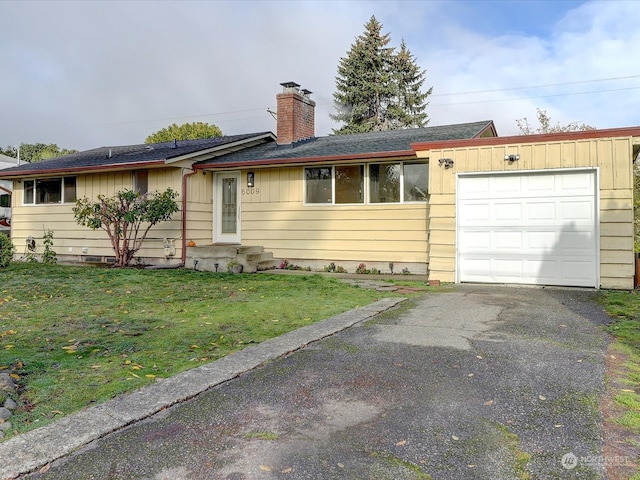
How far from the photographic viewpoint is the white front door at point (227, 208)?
12578mm

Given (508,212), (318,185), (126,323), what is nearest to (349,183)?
(318,185)

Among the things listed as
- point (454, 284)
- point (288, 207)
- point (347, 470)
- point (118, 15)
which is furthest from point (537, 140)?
point (118, 15)

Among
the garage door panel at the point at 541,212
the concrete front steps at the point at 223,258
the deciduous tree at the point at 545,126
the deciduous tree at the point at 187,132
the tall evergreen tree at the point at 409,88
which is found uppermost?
the tall evergreen tree at the point at 409,88

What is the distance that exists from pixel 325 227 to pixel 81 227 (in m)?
7.46

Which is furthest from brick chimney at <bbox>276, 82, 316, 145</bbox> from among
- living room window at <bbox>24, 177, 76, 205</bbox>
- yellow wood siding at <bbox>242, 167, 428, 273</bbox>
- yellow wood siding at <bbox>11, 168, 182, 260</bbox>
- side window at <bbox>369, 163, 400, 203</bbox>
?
living room window at <bbox>24, 177, 76, 205</bbox>

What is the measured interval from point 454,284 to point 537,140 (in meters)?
3.05

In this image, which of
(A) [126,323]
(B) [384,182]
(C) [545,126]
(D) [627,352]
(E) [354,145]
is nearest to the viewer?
(D) [627,352]

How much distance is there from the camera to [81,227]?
13.3 m

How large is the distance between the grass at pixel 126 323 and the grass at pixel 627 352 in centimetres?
300

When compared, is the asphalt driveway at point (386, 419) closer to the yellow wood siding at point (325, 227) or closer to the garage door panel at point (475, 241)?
the garage door panel at point (475, 241)

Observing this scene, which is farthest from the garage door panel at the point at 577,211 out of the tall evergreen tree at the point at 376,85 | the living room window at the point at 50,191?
the tall evergreen tree at the point at 376,85

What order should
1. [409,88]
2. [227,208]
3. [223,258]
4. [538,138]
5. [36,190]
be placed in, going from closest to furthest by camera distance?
[538,138], [223,258], [227,208], [36,190], [409,88]

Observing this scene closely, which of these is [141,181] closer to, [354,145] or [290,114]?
[290,114]

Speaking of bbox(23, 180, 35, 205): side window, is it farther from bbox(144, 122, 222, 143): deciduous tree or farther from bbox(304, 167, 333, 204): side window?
bbox(144, 122, 222, 143): deciduous tree
